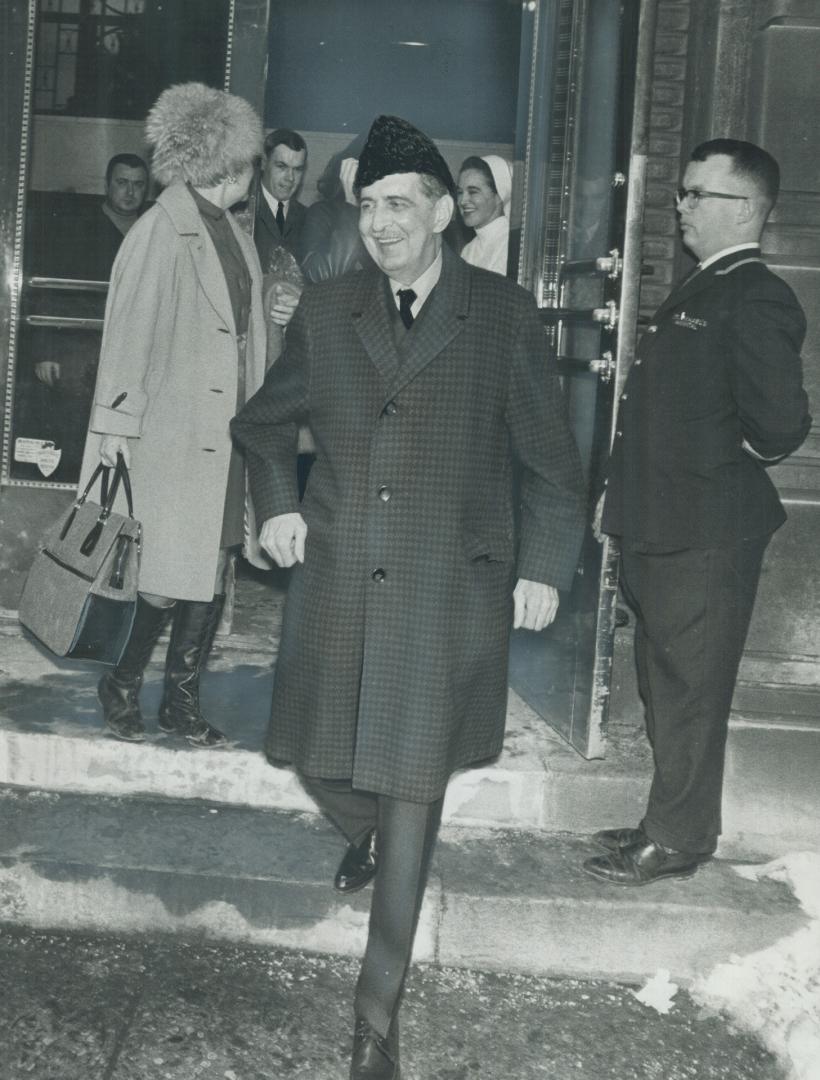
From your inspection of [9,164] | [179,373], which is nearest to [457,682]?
[179,373]

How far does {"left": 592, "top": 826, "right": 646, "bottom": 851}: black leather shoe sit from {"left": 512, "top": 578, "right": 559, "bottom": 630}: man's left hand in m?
1.14

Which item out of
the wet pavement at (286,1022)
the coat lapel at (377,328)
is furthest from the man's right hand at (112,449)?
the wet pavement at (286,1022)

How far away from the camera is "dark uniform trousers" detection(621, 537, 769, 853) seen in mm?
3605

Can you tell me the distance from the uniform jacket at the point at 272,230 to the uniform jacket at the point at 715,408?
91.1 inches

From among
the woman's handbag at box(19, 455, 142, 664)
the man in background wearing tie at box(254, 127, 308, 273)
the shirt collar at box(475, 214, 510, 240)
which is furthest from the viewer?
the shirt collar at box(475, 214, 510, 240)

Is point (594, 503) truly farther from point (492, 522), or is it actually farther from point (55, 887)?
point (55, 887)

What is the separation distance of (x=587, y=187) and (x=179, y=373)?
1484mm

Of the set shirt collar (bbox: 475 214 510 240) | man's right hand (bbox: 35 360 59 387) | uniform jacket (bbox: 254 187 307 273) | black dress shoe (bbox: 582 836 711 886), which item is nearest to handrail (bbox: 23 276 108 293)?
man's right hand (bbox: 35 360 59 387)

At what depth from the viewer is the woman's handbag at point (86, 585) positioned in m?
3.78

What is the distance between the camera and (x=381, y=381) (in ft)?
9.37

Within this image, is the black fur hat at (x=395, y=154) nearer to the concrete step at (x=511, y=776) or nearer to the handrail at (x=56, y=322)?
the concrete step at (x=511, y=776)

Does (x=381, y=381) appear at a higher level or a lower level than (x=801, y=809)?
higher

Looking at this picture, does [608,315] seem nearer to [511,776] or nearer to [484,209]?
[511,776]

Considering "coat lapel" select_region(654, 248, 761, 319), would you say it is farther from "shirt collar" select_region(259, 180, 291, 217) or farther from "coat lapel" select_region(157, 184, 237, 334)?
"shirt collar" select_region(259, 180, 291, 217)
